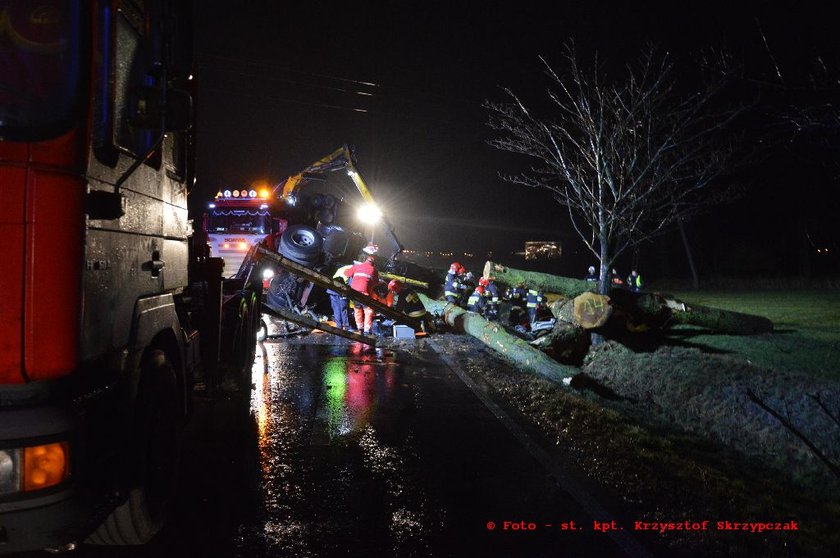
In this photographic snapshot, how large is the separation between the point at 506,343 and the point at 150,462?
7.20 meters

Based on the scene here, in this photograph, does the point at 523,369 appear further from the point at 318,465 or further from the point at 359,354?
the point at 318,465

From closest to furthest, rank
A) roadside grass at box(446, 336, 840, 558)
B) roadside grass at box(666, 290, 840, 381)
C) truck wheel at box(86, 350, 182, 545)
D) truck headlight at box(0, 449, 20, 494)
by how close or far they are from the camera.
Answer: truck headlight at box(0, 449, 20, 494) → truck wheel at box(86, 350, 182, 545) → roadside grass at box(446, 336, 840, 558) → roadside grass at box(666, 290, 840, 381)

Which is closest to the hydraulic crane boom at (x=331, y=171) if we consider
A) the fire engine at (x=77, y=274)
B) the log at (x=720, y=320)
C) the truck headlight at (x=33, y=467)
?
the log at (x=720, y=320)

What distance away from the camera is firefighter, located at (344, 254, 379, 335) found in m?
11.0

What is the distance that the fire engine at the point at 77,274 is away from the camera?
197 centimetres

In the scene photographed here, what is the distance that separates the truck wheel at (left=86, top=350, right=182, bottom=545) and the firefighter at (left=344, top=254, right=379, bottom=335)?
7.54 meters

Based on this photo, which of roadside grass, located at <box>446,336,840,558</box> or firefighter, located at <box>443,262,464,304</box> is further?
firefighter, located at <box>443,262,464,304</box>

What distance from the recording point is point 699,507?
3.74 m

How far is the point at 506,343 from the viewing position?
9.57 metres

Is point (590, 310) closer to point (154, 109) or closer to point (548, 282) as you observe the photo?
point (548, 282)

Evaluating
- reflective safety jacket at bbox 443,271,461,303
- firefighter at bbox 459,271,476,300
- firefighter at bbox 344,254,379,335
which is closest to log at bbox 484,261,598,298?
reflective safety jacket at bbox 443,271,461,303

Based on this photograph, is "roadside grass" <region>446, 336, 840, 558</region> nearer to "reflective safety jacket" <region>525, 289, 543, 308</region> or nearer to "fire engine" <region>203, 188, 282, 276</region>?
"reflective safety jacket" <region>525, 289, 543, 308</region>

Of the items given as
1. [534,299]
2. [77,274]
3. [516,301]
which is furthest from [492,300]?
[77,274]

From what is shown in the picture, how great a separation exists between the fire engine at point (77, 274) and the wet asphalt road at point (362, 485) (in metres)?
0.70
